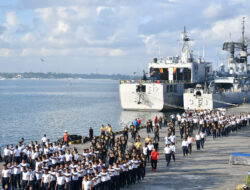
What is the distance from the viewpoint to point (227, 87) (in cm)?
→ 7406

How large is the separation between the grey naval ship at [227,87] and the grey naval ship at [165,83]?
2816 millimetres

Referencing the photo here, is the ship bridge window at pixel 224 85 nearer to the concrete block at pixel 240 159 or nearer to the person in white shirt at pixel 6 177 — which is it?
the concrete block at pixel 240 159

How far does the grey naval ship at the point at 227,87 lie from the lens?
59125 mm

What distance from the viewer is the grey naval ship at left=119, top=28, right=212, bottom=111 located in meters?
60.3

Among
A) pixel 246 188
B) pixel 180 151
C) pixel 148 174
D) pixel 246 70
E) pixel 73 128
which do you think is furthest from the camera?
pixel 246 70

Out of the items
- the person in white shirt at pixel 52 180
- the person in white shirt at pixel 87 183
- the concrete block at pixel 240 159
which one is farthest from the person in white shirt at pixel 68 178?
the concrete block at pixel 240 159

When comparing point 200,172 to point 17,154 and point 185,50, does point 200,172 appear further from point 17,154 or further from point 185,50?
point 185,50

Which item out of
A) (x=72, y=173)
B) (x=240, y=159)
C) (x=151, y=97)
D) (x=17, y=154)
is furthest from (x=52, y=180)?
(x=151, y=97)

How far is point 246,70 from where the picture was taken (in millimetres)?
84750

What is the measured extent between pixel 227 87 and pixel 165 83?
18213mm

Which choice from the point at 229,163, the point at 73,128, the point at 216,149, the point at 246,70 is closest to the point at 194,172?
the point at 229,163

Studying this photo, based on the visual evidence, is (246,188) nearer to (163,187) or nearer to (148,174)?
(163,187)

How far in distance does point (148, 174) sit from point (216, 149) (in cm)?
821

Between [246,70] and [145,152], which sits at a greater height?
[246,70]
